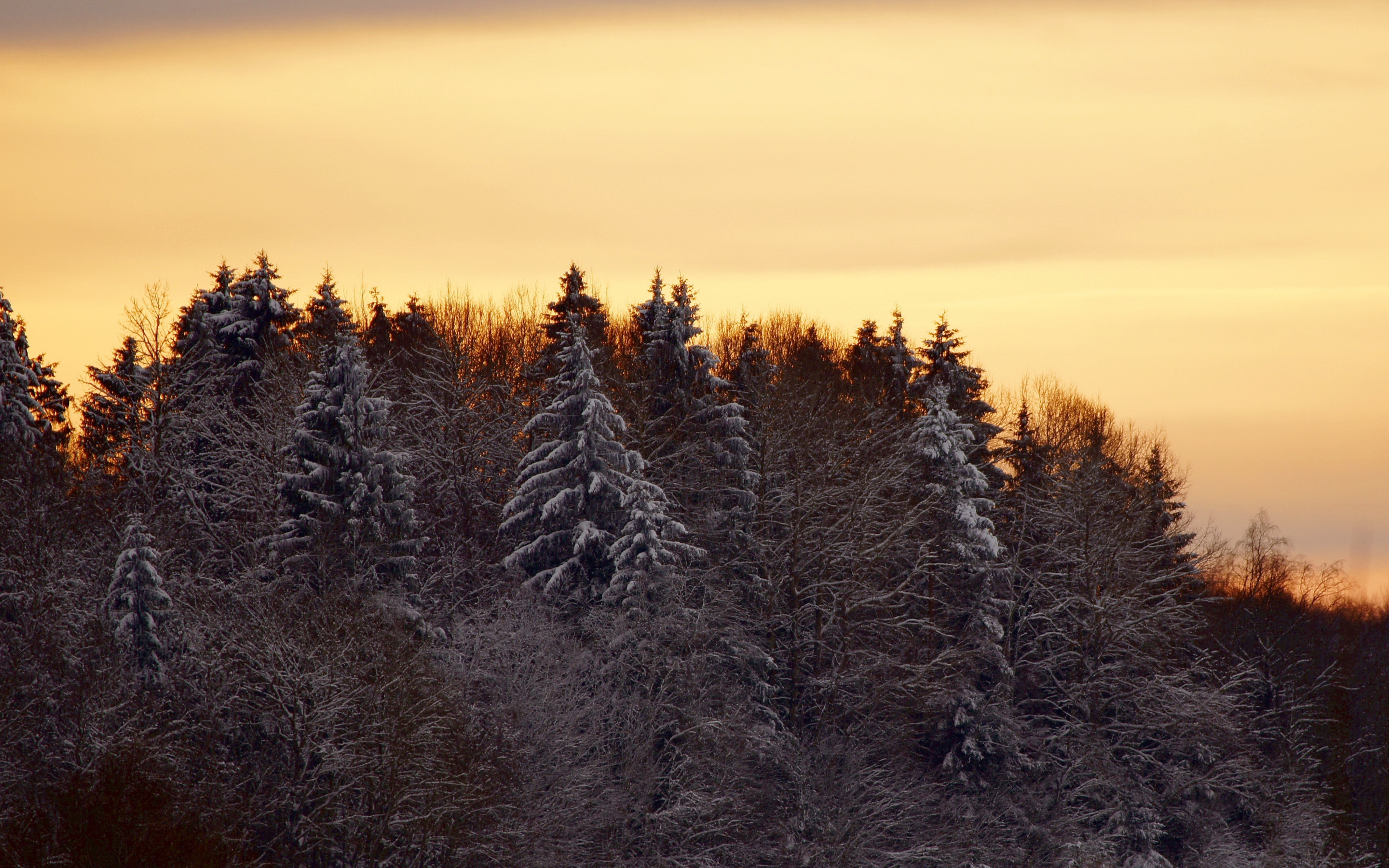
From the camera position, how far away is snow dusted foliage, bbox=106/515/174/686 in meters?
31.0

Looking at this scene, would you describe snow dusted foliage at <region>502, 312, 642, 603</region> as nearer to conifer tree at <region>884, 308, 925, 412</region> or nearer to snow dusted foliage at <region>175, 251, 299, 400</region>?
snow dusted foliage at <region>175, 251, 299, 400</region>

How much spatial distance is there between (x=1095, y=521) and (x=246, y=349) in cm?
3173

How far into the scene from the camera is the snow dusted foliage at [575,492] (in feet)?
127

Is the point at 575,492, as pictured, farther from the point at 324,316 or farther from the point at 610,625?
the point at 324,316

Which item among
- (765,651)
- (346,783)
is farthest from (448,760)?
(765,651)

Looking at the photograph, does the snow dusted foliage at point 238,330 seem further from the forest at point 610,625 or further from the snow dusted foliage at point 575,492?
the snow dusted foliage at point 575,492

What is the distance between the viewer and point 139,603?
3161 centimetres

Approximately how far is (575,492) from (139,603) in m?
12.1

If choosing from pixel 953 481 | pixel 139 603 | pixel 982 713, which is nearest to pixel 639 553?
pixel 953 481

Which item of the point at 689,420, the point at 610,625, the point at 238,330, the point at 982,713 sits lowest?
the point at 982,713

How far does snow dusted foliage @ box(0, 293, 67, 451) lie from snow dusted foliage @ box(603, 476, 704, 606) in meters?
19.1

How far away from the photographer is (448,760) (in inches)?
1163

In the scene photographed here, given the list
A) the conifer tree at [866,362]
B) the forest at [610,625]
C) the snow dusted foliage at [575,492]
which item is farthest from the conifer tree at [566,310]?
the conifer tree at [866,362]

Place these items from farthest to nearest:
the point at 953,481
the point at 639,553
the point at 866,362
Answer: the point at 866,362, the point at 953,481, the point at 639,553
